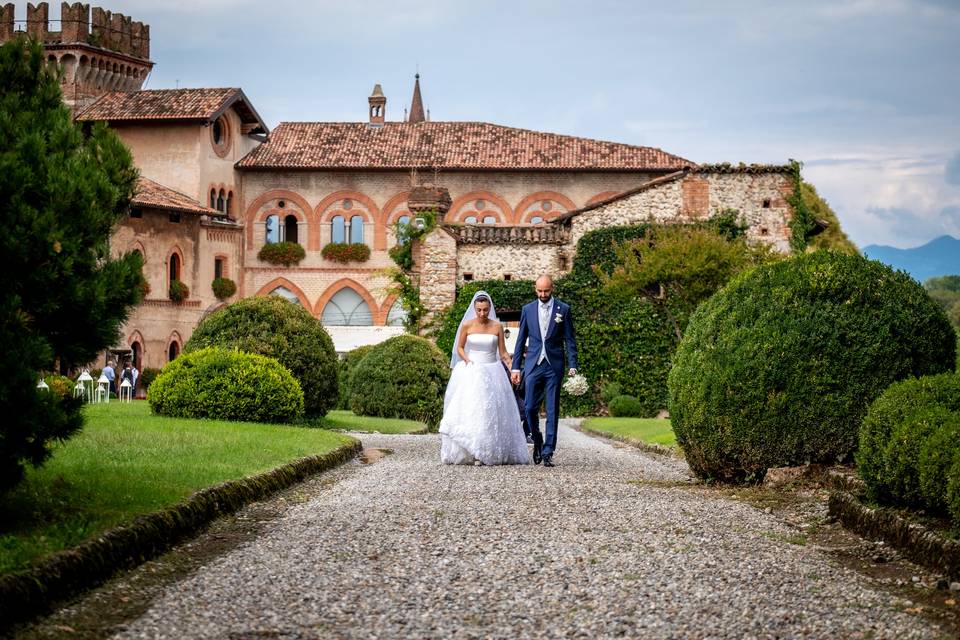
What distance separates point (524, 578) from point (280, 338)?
43.7 ft

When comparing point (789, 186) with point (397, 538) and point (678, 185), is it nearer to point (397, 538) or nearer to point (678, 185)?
point (678, 185)

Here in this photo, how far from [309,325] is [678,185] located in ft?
56.0

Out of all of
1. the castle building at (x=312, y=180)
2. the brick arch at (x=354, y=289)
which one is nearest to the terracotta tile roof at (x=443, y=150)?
the castle building at (x=312, y=180)

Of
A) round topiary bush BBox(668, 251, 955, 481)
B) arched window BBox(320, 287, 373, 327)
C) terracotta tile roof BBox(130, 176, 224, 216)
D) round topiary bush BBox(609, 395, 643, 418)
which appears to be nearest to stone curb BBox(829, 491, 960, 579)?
round topiary bush BBox(668, 251, 955, 481)

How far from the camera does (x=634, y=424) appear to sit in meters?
24.2

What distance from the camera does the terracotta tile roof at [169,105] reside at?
47594 mm

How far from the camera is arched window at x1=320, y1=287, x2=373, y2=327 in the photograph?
49.9 m

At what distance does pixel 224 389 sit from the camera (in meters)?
16.7

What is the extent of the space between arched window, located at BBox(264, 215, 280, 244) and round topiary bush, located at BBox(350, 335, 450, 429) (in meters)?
26.7

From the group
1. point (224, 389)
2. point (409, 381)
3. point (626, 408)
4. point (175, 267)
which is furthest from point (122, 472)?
point (175, 267)

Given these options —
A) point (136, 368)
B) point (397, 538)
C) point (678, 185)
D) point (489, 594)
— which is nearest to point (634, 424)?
point (678, 185)

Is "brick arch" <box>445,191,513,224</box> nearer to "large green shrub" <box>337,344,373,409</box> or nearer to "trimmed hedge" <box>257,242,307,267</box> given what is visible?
"trimmed hedge" <box>257,242,307,267</box>

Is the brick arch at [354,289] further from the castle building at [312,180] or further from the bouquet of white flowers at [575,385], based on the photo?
the bouquet of white flowers at [575,385]

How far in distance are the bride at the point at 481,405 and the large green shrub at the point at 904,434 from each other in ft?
18.5
